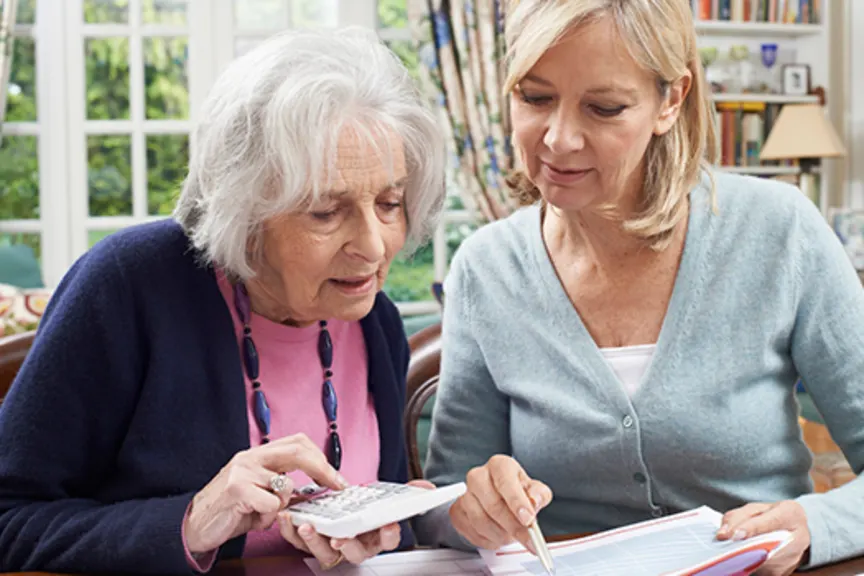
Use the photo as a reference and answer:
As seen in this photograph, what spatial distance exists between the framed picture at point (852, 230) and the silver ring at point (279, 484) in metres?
4.39

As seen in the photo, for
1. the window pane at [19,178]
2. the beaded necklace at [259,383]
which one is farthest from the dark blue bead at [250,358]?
the window pane at [19,178]

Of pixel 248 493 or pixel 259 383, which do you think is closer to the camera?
pixel 248 493

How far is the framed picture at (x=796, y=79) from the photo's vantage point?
17.6 ft

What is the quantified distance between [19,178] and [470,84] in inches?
89.1

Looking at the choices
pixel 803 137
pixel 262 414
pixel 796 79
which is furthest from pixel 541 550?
pixel 796 79

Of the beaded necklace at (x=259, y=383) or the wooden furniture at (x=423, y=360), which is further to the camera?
the wooden furniture at (x=423, y=360)

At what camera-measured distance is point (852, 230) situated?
4.86 m

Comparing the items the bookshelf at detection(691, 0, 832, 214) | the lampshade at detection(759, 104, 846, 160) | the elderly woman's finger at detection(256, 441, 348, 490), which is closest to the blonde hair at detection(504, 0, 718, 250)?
the elderly woman's finger at detection(256, 441, 348, 490)

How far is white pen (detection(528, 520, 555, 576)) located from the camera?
0.95m

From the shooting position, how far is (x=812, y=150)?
4.80 m

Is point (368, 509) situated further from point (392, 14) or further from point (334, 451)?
point (392, 14)

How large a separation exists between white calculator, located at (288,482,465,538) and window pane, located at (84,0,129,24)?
14.7 feet

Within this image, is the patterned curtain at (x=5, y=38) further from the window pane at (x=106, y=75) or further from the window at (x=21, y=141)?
the window pane at (x=106, y=75)

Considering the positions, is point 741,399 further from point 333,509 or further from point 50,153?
point 50,153
